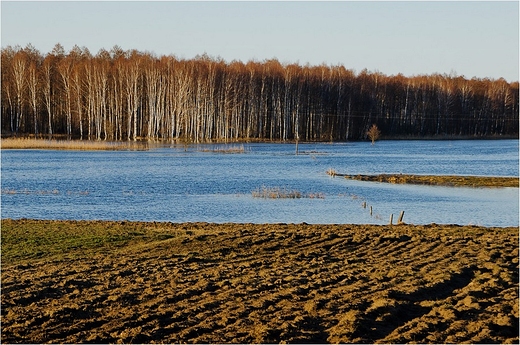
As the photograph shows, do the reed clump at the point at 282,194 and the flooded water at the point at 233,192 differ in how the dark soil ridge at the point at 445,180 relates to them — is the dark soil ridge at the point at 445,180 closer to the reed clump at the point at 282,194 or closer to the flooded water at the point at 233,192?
the flooded water at the point at 233,192

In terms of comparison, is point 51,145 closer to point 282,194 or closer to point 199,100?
point 199,100

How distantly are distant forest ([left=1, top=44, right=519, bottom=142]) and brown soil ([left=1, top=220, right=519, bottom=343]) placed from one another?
5940 cm

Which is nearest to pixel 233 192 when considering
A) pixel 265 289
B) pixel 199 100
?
pixel 265 289

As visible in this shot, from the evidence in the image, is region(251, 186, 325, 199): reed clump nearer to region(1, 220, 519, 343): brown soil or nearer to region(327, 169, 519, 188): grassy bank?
region(327, 169, 519, 188): grassy bank

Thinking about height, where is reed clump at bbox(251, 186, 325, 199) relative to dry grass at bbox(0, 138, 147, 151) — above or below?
below

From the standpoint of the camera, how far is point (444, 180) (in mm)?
38375

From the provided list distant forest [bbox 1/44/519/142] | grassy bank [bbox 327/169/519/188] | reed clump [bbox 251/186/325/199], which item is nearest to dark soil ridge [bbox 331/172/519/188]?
grassy bank [bbox 327/169/519/188]

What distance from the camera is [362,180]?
3900 centimetres

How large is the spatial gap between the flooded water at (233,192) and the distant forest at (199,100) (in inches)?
920

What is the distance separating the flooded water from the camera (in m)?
24.6

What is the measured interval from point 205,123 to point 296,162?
112ft

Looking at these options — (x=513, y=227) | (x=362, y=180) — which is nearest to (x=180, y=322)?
(x=513, y=227)

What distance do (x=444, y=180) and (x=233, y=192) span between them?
13.0 metres

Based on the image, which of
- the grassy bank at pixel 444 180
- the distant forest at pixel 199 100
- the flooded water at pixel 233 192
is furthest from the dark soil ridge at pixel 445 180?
the distant forest at pixel 199 100
